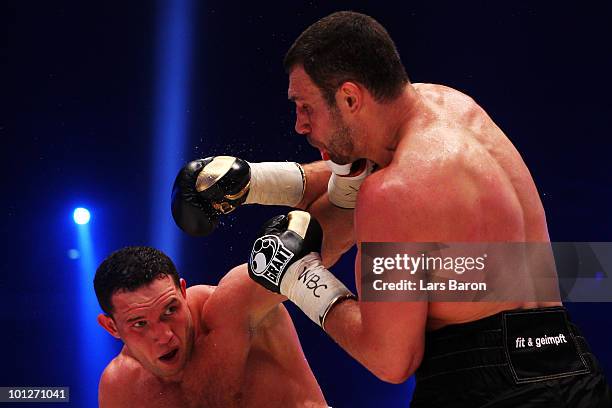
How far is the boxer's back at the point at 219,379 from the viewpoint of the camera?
253 cm

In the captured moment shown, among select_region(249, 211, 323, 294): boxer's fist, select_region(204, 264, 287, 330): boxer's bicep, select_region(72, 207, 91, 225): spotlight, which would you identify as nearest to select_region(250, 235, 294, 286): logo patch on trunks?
select_region(249, 211, 323, 294): boxer's fist

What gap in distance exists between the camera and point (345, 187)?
2.38 meters

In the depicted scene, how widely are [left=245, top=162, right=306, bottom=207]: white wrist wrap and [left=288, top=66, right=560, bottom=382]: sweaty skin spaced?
537 mm

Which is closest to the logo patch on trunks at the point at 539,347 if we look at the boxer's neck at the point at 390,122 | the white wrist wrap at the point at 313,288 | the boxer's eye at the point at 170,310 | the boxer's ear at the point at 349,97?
the white wrist wrap at the point at 313,288

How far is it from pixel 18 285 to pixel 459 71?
223cm

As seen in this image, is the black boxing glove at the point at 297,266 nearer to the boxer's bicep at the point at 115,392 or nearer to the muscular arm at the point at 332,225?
the muscular arm at the point at 332,225

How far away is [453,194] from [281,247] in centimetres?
47

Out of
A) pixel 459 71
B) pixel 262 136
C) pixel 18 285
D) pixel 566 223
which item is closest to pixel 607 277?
pixel 566 223

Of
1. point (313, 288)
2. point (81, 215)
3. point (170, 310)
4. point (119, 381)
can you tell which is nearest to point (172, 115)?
point (81, 215)

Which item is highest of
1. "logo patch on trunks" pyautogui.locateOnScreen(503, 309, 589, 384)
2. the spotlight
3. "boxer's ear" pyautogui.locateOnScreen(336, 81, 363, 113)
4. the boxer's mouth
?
"boxer's ear" pyautogui.locateOnScreen(336, 81, 363, 113)

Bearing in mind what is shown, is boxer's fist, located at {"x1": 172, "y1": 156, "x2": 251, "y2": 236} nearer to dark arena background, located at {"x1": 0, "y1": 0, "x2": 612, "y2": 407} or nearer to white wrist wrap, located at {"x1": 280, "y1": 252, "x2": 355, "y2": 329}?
white wrist wrap, located at {"x1": 280, "y1": 252, "x2": 355, "y2": 329}

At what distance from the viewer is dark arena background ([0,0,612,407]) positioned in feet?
11.7

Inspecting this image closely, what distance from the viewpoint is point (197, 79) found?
3.63 m

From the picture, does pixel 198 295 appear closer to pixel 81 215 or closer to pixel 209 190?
pixel 209 190
